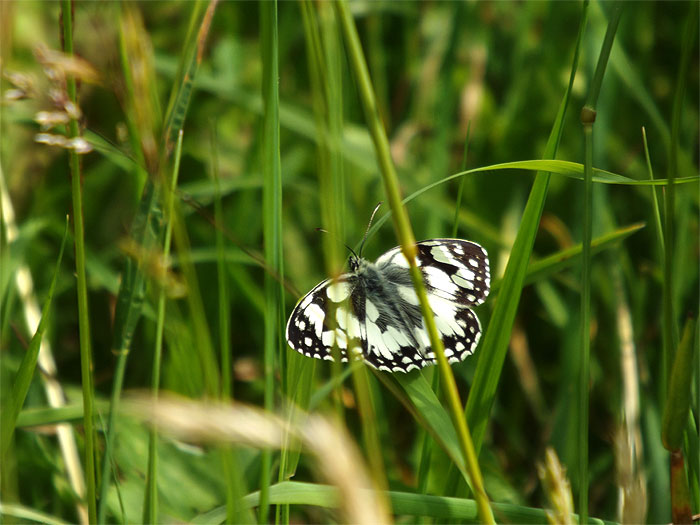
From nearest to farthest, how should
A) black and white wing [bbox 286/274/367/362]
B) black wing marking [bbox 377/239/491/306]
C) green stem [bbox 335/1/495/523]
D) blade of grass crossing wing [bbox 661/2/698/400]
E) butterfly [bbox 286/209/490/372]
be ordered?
green stem [bbox 335/1/495/523] → blade of grass crossing wing [bbox 661/2/698/400] → black and white wing [bbox 286/274/367/362] → butterfly [bbox 286/209/490/372] → black wing marking [bbox 377/239/491/306]

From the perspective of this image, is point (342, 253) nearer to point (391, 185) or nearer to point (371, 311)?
point (371, 311)

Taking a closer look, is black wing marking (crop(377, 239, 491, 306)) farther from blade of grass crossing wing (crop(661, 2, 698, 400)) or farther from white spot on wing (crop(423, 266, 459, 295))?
blade of grass crossing wing (crop(661, 2, 698, 400))

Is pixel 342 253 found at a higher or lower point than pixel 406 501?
higher

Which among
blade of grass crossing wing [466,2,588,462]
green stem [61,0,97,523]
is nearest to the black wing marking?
blade of grass crossing wing [466,2,588,462]

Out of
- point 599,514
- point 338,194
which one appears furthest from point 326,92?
point 599,514

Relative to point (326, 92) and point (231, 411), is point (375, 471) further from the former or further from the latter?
point (326, 92)

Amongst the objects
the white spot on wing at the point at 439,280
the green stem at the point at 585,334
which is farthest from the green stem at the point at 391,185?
the white spot on wing at the point at 439,280

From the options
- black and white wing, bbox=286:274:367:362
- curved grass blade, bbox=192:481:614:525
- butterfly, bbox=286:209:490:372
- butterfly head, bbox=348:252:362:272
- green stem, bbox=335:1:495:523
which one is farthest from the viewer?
butterfly head, bbox=348:252:362:272

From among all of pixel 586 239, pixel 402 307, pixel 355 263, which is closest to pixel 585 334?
pixel 586 239
